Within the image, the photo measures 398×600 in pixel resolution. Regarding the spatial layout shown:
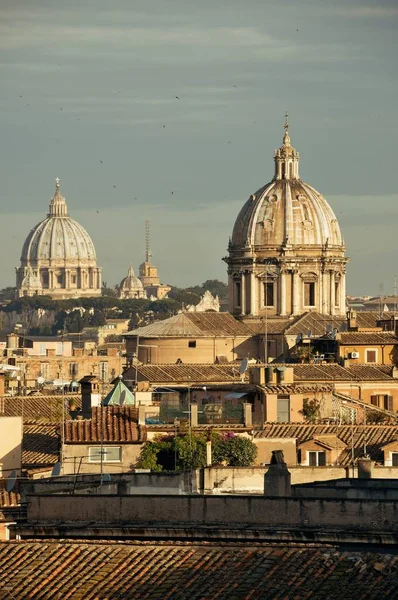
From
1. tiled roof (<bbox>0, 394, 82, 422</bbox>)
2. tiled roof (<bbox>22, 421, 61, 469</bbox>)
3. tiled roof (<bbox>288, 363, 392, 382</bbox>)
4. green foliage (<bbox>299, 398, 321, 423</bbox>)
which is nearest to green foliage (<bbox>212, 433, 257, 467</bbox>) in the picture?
tiled roof (<bbox>22, 421, 61, 469</bbox>)

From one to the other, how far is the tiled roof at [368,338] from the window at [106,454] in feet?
134

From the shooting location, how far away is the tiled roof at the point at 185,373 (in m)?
66.7

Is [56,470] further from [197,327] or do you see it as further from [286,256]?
[286,256]

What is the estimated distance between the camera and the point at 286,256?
10862 cm

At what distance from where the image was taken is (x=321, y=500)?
24938mm

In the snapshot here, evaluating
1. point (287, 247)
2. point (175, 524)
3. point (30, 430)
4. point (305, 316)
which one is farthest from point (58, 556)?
point (287, 247)

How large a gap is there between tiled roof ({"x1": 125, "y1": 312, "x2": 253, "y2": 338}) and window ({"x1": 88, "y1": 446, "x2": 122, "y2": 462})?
60.2 metres

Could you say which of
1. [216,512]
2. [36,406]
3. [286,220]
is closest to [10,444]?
[216,512]

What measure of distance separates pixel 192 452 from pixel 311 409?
1292 centimetres

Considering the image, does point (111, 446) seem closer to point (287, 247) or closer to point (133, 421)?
point (133, 421)

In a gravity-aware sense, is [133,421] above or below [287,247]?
below

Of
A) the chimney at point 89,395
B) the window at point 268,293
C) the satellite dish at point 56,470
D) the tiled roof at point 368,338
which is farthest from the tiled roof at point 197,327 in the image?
the satellite dish at point 56,470

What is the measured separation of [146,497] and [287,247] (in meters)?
82.8

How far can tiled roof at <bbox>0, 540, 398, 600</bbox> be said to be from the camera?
21875 millimetres
